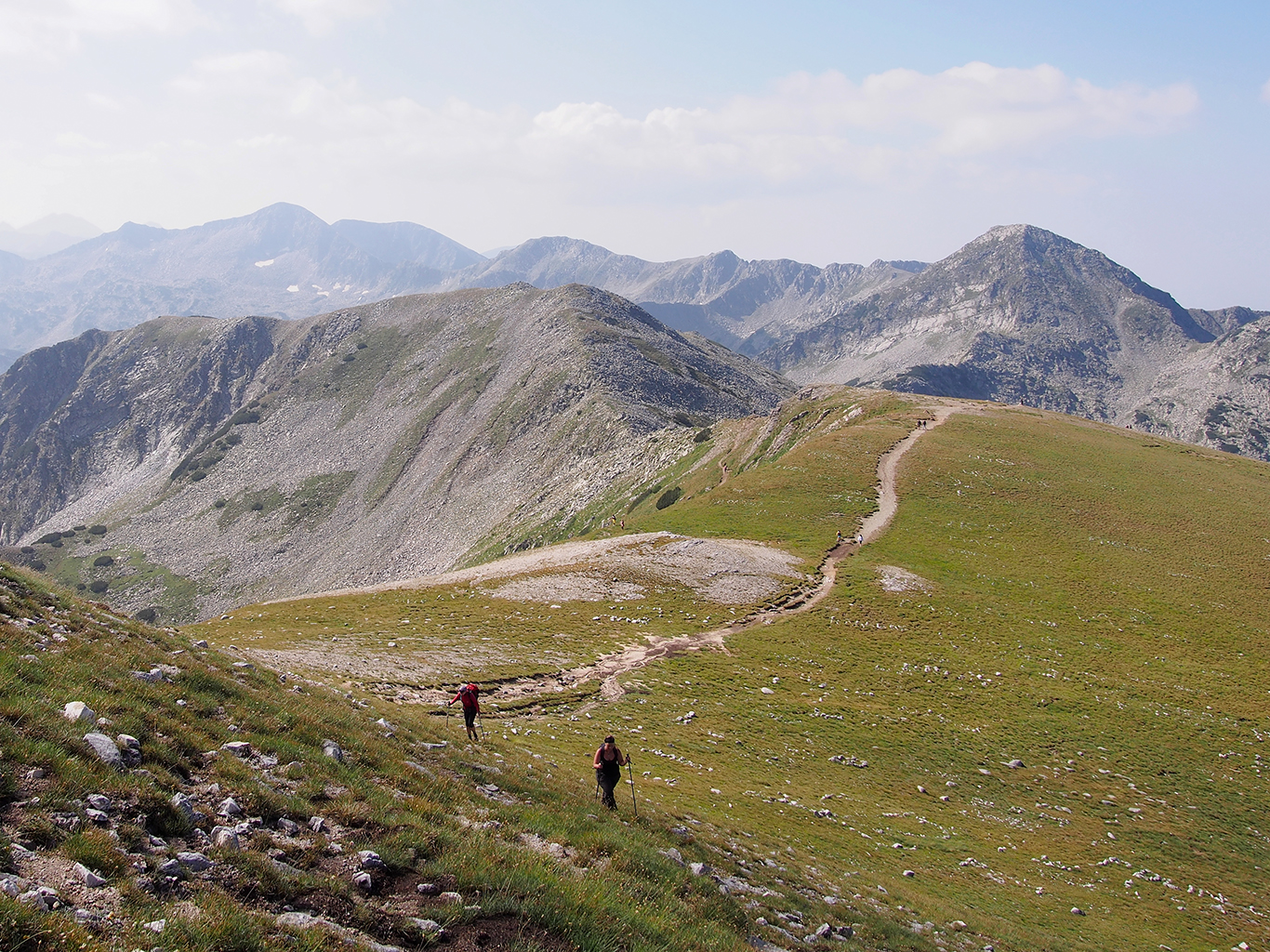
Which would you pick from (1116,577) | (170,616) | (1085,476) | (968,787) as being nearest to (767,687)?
(968,787)

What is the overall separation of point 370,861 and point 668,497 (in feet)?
279

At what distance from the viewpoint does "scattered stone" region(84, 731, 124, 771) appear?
9664mm

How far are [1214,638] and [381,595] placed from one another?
188 ft

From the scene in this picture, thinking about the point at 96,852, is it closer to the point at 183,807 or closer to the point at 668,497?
the point at 183,807

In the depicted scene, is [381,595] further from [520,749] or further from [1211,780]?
[1211,780]

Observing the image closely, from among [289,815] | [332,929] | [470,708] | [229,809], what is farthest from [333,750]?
[470,708]

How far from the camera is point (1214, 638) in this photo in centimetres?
4322

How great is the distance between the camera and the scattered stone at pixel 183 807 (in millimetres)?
9281

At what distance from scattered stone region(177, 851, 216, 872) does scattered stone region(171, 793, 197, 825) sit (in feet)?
3.30

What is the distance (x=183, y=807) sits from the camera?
943 cm

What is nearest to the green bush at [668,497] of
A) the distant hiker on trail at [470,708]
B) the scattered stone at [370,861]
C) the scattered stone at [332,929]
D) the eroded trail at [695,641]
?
the eroded trail at [695,641]

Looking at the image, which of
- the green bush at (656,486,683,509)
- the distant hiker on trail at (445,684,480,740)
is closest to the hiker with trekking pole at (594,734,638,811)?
the distant hiker on trail at (445,684,480,740)

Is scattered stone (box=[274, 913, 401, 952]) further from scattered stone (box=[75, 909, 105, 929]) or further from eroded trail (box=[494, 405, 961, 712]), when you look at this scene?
eroded trail (box=[494, 405, 961, 712])

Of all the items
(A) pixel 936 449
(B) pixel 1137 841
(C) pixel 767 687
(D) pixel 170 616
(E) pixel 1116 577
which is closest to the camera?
(B) pixel 1137 841
